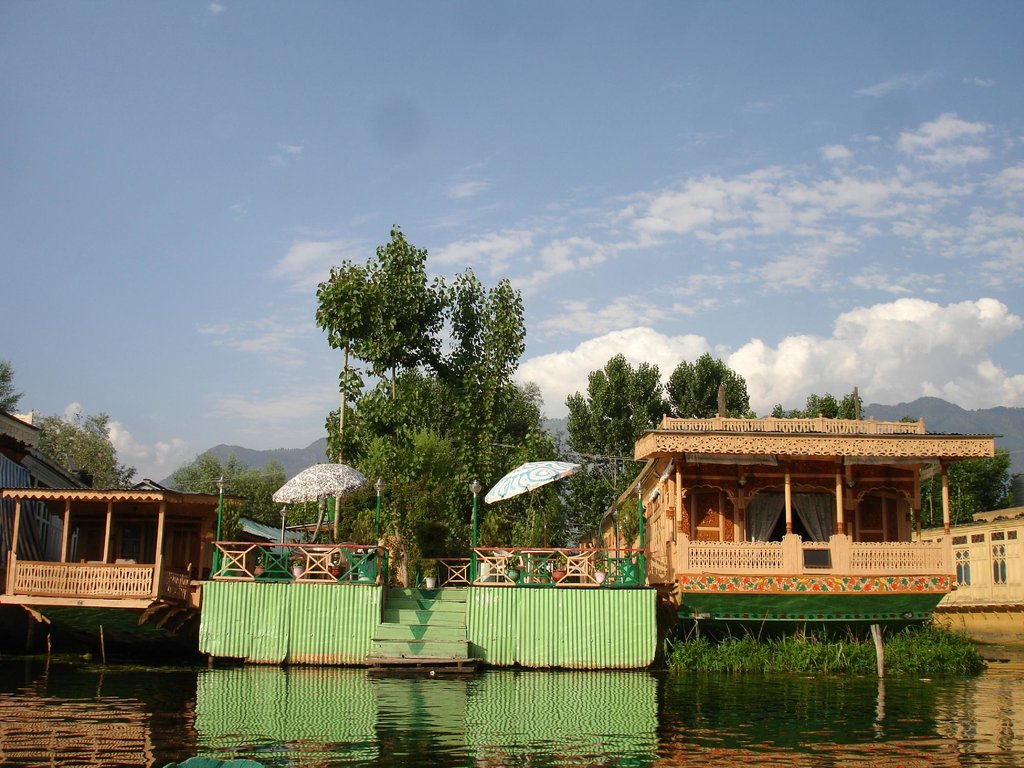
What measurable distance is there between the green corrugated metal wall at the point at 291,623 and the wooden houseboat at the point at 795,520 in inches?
229

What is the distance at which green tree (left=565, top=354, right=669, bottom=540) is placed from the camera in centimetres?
4069

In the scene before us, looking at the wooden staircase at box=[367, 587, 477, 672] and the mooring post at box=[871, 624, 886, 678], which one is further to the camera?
the mooring post at box=[871, 624, 886, 678]

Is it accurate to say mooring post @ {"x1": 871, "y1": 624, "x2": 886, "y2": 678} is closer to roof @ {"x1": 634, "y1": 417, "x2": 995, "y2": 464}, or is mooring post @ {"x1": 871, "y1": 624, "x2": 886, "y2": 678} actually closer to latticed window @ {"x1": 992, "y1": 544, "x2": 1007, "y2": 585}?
roof @ {"x1": 634, "y1": 417, "x2": 995, "y2": 464}

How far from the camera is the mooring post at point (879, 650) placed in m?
18.2

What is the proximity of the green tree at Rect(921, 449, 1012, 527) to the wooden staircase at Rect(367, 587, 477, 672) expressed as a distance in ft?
82.2

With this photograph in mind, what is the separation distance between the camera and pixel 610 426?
40719mm

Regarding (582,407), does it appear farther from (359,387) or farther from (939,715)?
(939,715)

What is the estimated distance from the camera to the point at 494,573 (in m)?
18.7

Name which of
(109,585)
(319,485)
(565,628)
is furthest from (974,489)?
(109,585)

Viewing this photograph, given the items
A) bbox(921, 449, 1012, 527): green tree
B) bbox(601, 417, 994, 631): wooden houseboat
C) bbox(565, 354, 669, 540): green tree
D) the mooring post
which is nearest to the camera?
the mooring post

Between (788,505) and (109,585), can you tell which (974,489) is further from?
(109,585)

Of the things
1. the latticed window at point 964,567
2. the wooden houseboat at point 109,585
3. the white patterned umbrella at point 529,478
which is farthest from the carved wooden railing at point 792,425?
the wooden houseboat at point 109,585

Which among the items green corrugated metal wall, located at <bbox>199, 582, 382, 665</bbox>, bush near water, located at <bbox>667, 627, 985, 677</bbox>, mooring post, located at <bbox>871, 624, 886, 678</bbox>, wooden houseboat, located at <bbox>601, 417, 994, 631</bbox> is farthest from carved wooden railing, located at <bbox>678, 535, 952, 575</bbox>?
green corrugated metal wall, located at <bbox>199, 582, 382, 665</bbox>

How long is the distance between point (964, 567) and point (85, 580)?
22826 millimetres
